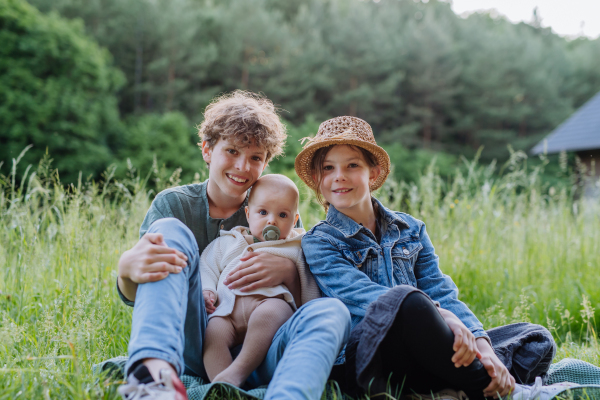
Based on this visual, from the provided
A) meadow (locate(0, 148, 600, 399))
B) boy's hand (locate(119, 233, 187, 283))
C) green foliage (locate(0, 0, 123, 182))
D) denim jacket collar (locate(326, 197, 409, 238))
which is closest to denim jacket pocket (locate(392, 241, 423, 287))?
denim jacket collar (locate(326, 197, 409, 238))

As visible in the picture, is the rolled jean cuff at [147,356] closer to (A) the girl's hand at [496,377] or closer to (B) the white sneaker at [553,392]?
(A) the girl's hand at [496,377]

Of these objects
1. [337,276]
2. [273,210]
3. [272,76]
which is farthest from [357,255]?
[272,76]

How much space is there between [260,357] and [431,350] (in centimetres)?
66

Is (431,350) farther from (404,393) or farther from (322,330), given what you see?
(322,330)

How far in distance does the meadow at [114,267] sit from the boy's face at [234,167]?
87cm

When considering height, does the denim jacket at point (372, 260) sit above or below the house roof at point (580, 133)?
below

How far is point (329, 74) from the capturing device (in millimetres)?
23969

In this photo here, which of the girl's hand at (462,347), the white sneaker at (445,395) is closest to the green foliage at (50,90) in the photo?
the white sneaker at (445,395)

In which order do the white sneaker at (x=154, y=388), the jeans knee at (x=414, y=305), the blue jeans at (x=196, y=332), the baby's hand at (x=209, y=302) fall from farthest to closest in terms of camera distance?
the baby's hand at (x=209, y=302)
the jeans knee at (x=414, y=305)
the blue jeans at (x=196, y=332)
the white sneaker at (x=154, y=388)

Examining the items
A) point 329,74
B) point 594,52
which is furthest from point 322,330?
point 594,52

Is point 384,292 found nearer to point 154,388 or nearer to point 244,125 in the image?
point 154,388

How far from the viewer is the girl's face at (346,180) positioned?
2.20 m

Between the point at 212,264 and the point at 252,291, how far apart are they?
12.7 inches

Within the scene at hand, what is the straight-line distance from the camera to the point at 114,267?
318 centimetres
